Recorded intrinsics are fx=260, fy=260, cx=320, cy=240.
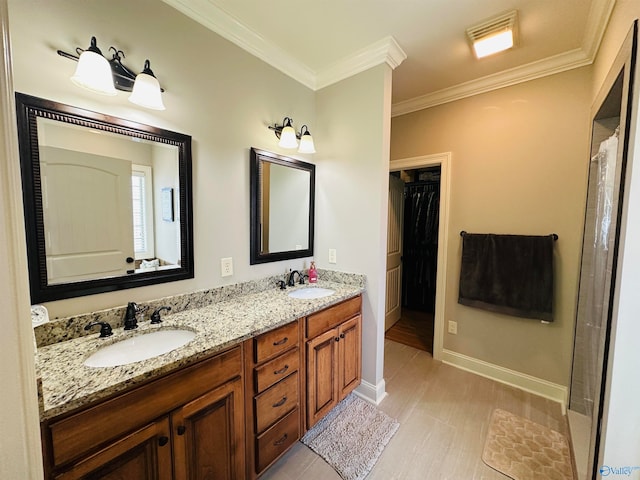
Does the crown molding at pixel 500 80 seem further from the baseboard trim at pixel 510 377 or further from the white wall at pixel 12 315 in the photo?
the white wall at pixel 12 315

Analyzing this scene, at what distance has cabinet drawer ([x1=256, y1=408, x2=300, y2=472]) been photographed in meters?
1.34

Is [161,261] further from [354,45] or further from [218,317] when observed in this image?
[354,45]

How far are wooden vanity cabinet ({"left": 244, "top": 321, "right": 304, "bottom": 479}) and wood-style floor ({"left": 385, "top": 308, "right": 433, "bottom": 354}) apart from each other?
185 cm

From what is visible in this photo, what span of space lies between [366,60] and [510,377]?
2871 millimetres

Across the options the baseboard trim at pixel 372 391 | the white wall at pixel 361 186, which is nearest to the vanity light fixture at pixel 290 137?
the white wall at pixel 361 186

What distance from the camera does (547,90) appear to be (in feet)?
6.64

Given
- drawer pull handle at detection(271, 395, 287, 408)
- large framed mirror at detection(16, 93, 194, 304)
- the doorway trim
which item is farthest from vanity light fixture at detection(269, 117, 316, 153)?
drawer pull handle at detection(271, 395, 287, 408)

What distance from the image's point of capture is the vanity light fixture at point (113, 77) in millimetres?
1096

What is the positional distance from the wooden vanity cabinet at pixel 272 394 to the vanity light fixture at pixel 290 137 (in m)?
1.28

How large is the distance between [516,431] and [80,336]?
2625mm

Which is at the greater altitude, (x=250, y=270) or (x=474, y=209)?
(x=474, y=209)

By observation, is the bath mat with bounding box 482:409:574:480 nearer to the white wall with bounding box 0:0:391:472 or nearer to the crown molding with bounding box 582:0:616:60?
the white wall with bounding box 0:0:391:472

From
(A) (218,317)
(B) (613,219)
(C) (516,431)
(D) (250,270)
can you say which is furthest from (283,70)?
(C) (516,431)

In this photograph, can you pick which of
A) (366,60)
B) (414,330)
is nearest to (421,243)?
(414,330)
